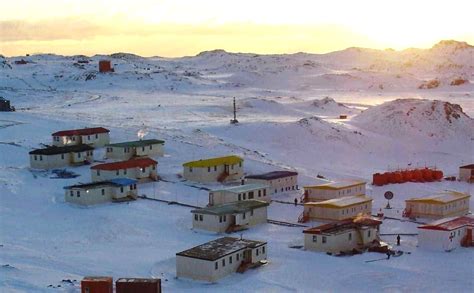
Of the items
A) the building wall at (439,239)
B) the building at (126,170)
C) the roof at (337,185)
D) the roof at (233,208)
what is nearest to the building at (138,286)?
the roof at (233,208)

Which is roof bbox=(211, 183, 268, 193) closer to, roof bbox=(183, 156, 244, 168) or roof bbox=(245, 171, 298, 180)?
roof bbox=(245, 171, 298, 180)

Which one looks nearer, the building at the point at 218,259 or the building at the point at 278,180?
the building at the point at 218,259

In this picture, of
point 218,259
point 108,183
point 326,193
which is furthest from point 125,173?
point 218,259

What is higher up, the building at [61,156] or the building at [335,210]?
the building at [61,156]

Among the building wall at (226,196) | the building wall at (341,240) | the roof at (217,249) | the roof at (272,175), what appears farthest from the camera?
the roof at (272,175)

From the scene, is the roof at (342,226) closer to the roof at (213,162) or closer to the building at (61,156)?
the roof at (213,162)

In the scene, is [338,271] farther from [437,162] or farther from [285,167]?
[437,162]

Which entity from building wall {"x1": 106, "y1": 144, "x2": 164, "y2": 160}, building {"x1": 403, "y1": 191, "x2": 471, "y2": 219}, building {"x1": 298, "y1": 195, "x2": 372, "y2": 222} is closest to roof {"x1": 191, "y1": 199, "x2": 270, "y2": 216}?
building {"x1": 298, "y1": 195, "x2": 372, "y2": 222}
